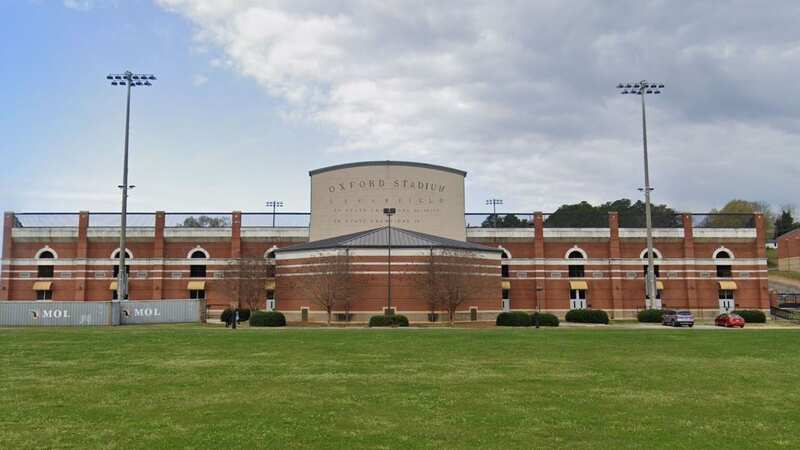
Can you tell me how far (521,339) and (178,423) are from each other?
21239 mm

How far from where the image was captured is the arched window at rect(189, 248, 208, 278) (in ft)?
233

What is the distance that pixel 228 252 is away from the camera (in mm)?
71250

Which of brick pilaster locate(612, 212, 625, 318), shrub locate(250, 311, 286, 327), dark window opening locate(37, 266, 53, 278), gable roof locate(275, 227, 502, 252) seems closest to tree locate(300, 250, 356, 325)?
gable roof locate(275, 227, 502, 252)

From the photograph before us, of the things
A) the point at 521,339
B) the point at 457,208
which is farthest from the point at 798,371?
the point at 457,208

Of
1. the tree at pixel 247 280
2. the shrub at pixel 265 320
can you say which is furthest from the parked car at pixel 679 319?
the tree at pixel 247 280

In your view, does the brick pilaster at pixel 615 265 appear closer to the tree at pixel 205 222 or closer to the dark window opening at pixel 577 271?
the dark window opening at pixel 577 271

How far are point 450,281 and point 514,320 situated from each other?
236 inches

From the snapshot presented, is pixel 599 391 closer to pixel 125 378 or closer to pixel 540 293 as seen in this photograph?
pixel 125 378

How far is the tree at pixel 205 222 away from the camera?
73.2 meters

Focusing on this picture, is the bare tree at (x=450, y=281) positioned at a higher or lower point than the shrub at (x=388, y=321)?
higher

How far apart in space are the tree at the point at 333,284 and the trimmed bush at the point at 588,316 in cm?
2100

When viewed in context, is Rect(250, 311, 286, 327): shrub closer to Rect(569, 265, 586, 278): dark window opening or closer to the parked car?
the parked car

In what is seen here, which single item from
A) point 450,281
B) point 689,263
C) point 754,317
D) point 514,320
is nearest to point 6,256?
point 450,281

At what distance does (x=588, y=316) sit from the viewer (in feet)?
198
